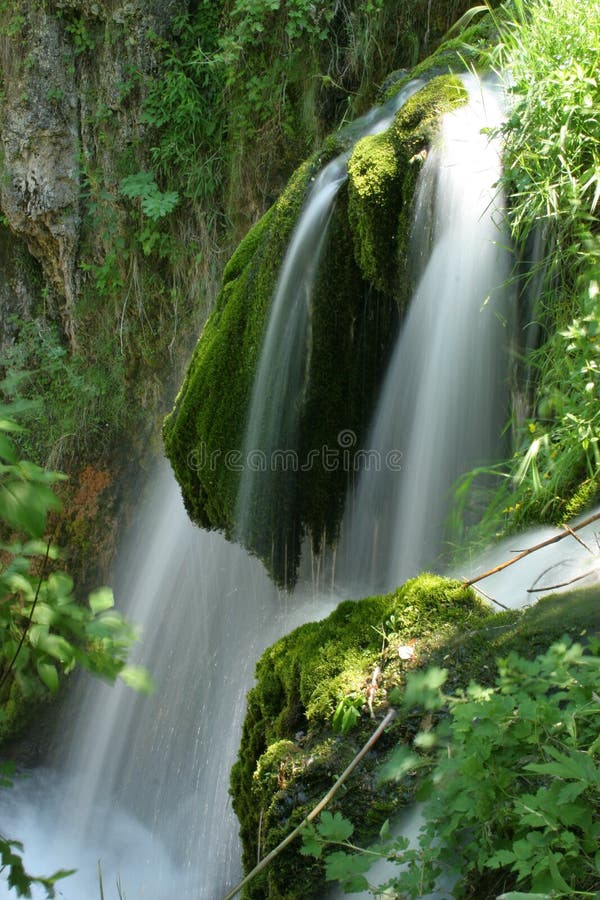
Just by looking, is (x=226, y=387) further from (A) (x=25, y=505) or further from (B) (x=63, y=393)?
(B) (x=63, y=393)

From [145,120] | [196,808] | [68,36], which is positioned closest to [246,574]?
[196,808]

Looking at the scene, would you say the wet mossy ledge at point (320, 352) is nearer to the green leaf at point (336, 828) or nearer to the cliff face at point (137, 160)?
the cliff face at point (137, 160)

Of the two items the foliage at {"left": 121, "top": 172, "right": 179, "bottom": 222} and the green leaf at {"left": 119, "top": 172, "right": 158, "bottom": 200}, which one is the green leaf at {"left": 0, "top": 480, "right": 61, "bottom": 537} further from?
the green leaf at {"left": 119, "top": 172, "right": 158, "bottom": 200}

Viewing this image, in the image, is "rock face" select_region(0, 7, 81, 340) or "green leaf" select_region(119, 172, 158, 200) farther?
"rock face" select_region(0, 7, 81, 340)

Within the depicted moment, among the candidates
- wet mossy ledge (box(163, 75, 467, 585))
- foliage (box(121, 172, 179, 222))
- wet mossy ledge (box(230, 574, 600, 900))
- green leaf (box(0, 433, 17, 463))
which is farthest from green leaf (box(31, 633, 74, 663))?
foliage (box(121, 172, 179, 222))

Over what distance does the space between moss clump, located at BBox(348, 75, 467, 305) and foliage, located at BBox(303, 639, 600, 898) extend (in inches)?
89.8

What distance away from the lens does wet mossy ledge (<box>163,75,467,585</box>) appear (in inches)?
141

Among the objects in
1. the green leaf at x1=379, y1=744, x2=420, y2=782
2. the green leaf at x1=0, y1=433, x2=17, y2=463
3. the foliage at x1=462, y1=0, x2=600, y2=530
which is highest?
the green leaf at x1=0, y1=433, x2=17, y2=463

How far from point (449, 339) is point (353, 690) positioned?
1.61 meters

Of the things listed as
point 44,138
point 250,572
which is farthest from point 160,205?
point 250,572

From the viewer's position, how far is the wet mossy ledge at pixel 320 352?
3570 millimetres

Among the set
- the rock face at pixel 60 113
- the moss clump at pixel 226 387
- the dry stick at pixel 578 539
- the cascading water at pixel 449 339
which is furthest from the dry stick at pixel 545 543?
the rock face at pixel 60 113

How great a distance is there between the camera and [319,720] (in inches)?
88.0

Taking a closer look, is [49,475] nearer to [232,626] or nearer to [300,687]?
[300,687]
